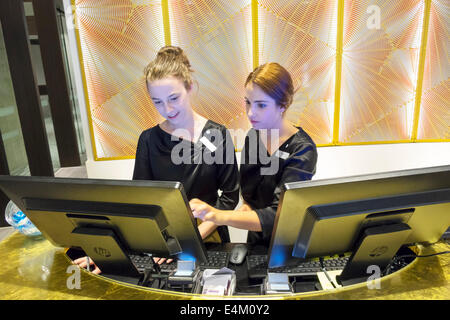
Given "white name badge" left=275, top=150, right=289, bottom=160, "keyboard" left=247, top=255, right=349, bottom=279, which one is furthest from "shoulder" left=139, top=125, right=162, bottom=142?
"keyboard" left=247, top=255, right=349, bottom=279

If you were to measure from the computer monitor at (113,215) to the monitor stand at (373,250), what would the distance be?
0.48 metres

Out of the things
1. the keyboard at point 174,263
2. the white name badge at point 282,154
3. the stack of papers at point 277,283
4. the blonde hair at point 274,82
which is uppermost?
the blonde hair at point 274,82

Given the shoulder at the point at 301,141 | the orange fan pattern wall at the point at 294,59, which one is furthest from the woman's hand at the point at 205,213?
the orange fan pattern wall at the point at 294,59

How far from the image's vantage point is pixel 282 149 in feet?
5.44

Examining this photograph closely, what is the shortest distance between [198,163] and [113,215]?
904 mm

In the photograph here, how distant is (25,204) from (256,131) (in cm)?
120

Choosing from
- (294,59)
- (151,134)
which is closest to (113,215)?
(151,134)

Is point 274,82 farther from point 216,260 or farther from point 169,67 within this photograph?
point 216,260

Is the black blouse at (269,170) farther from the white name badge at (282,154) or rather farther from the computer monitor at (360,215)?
the computer monitor at (360,215)

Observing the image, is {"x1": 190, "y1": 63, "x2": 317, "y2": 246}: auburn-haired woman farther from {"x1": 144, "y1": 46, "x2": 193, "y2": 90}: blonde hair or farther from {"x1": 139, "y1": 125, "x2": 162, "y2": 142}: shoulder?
{"x1": 139, "y1": 125, "x2": 162, "y2": 142}: shoulder

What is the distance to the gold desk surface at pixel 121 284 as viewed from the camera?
949mm

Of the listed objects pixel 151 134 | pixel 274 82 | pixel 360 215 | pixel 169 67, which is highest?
pixel 169 67

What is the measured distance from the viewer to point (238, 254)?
130cm

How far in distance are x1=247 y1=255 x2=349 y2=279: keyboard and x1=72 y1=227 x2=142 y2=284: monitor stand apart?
40cm
